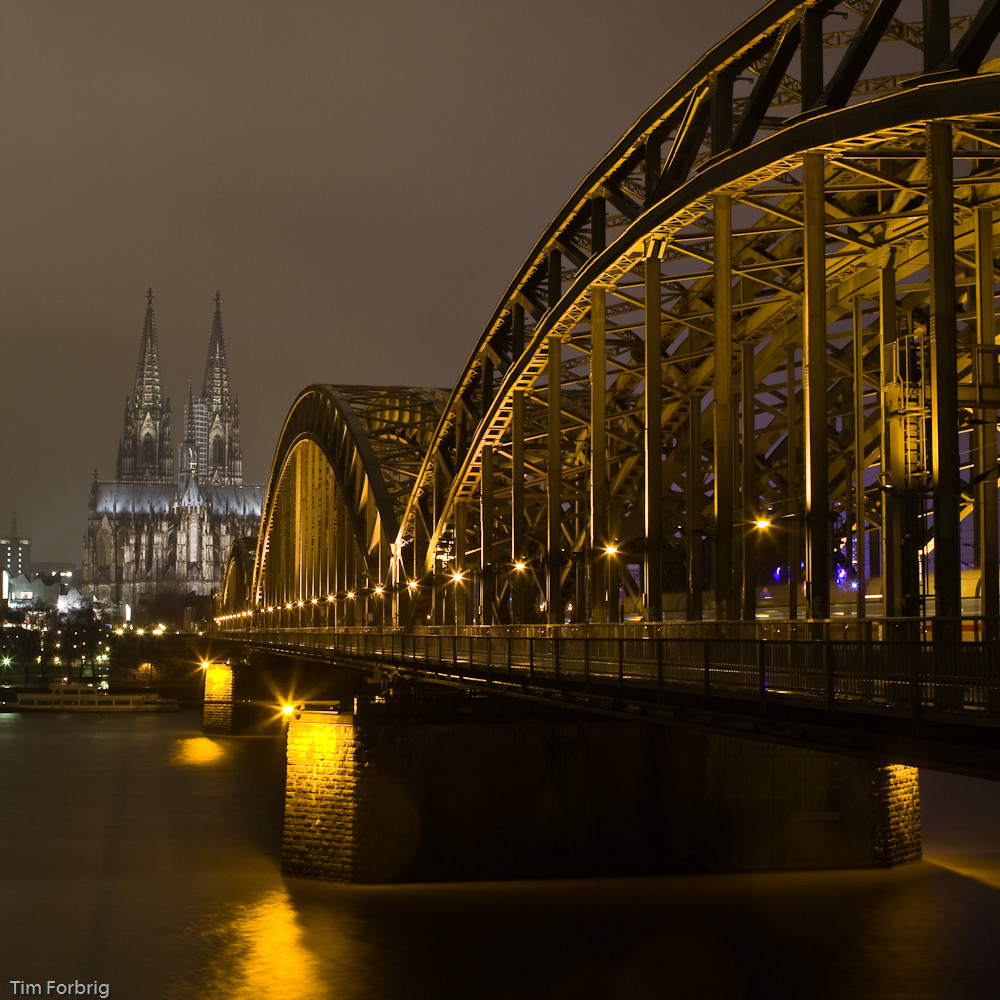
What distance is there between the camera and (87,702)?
121 meters

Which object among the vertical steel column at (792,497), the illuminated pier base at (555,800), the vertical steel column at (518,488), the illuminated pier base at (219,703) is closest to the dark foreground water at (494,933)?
the illuminated pier base at (555,800)

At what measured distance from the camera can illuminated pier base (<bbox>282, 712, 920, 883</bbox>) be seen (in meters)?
34.4

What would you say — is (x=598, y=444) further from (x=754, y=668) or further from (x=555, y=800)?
(x=754, y=668)

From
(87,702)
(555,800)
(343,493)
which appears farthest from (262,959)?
(87,702)

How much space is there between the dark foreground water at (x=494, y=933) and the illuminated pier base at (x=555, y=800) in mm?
626

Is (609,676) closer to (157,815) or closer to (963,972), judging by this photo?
(963,972)

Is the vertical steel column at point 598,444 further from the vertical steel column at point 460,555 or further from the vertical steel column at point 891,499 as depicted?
the vertical steel column at point 460,555

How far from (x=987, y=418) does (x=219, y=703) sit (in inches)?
3119

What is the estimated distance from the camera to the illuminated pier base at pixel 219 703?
97.2 meters

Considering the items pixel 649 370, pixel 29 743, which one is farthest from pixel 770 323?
pixel 29 743

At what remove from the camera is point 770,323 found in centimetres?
3972

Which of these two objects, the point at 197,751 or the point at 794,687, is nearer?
the point at 794,687

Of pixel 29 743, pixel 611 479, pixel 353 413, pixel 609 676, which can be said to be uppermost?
pixel 353 413

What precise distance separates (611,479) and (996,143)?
101ft
